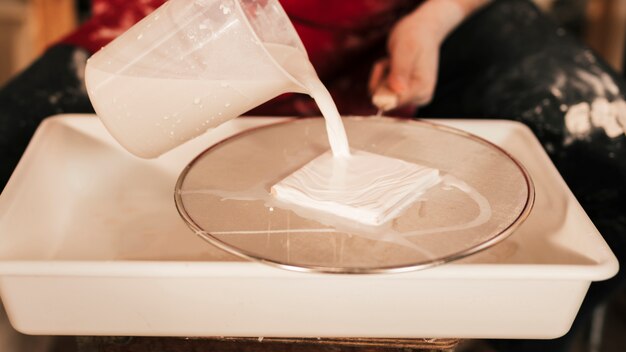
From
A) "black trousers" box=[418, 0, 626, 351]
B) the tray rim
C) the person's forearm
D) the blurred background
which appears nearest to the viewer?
the tray rim

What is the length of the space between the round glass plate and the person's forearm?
10.2 inches

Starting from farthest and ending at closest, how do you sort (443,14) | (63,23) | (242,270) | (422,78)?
(63,23)
(443,14)
(422,78)
(242,270)

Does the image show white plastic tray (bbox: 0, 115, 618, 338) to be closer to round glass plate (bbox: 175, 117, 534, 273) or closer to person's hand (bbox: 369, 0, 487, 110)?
round glass plate (bbox: 175, 117, 534, 273)

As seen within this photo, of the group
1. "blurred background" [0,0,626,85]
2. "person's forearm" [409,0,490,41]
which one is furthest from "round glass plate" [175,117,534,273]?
"blurred background" [0,0,626,85]

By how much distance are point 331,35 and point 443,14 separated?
6.9 inches

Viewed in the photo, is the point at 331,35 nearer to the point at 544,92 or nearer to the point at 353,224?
the point at 544,92

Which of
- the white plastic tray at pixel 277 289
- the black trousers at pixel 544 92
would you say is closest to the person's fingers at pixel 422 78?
the black trousers at pixel 544 92

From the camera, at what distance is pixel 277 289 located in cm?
57

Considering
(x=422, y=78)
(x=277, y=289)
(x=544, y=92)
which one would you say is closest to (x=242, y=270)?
(x=277, y=289)

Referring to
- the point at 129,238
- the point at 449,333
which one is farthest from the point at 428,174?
the point at 129,238

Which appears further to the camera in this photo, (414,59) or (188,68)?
(414,59)

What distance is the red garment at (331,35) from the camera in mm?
1033

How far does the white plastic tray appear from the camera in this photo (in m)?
0.56

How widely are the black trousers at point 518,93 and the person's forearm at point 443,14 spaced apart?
32 millimetres
